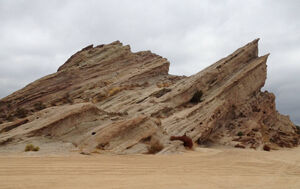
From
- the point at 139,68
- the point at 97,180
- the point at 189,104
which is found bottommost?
the point at 97,180

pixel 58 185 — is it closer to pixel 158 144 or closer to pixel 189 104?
pixel 158 144

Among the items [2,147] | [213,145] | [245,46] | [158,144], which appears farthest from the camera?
[245,46]

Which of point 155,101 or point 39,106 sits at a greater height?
point 39,106

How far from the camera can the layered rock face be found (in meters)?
17.3

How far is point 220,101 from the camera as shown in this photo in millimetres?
28219

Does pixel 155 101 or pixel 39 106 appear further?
pixel 39 106

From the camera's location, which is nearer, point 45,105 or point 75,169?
point 75,169

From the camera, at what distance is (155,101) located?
27.5 m

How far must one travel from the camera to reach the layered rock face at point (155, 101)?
56.9ft

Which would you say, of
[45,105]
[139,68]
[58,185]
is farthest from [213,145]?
[58,185]

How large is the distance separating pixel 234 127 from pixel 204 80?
6592mm

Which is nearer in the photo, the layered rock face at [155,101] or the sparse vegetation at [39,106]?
the layered rock face at [155,101]

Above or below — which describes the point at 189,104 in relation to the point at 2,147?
above

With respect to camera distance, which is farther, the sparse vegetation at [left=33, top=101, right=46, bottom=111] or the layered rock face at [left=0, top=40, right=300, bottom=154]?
the sparse vegetation at [left=33, top=101, right=46, bottom=111]
